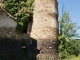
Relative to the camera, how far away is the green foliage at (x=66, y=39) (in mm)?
20558

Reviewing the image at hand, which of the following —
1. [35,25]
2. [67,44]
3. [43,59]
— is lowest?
[43,59]

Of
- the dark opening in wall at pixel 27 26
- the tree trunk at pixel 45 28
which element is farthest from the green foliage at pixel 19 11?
the tree trunk at pixel 45 28

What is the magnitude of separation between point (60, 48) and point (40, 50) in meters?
2.10

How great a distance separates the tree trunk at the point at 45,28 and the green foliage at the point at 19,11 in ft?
2.83

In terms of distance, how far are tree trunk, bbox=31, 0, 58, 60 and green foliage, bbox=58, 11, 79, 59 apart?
0.66 meters

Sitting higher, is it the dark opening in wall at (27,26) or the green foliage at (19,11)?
the green foliage at (19,11)

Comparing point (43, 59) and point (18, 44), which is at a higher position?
point (18, 44)

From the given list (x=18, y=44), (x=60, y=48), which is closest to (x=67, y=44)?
(x=60, y=48)

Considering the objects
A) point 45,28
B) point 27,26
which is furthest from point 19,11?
point 45,28

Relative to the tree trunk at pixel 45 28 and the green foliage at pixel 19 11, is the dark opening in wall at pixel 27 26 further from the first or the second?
the tree trunk at pixel 45 28

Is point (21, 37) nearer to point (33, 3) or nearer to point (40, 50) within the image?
point (40, 50)

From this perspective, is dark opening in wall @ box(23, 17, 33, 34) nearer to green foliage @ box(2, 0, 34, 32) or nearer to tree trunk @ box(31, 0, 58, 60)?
green foliage @ box(2, 0, 34, 32)

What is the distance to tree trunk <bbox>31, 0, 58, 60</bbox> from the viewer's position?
19.9 meters

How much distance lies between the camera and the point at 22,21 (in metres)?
21.1
